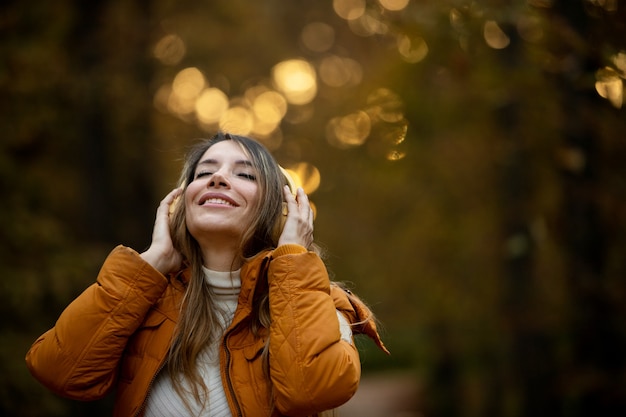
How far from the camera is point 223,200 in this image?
3.27m

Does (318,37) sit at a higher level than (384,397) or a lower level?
higher

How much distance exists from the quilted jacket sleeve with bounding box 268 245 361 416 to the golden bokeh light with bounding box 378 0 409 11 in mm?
3293

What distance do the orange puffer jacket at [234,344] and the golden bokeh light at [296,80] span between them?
39.7 ft

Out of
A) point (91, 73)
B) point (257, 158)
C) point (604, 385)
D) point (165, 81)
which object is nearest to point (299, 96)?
Answer: point (165, 81)

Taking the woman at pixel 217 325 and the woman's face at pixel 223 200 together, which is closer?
the woman at pixel 217 325

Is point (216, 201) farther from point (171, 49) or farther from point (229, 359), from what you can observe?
point (171, 49)

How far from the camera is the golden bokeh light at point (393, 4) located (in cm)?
574

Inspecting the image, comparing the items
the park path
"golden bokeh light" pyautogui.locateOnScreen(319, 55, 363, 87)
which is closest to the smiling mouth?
the park path

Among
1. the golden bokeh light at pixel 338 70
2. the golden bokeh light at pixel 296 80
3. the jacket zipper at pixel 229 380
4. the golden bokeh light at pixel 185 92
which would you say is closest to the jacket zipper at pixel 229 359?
the jacket zipper at pixel 229 380

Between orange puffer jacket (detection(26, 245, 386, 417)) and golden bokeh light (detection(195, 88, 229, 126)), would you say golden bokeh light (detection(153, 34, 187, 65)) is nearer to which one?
golden bokeh light (detection(195, 88, 229, 126))

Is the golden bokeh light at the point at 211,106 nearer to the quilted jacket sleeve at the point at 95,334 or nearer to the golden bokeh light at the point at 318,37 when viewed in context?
the golden bokeh light at the point at 318,37

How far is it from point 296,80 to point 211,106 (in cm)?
271

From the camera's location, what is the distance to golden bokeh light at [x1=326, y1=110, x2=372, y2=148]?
10680mm

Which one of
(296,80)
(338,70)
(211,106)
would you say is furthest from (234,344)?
(338,70)
